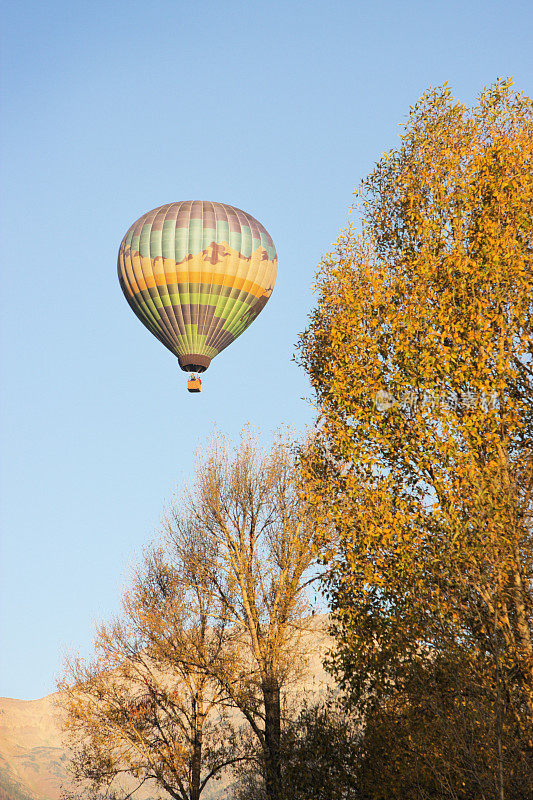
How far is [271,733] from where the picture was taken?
23.6 meters

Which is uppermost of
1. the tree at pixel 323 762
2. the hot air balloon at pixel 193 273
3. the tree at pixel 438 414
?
the hot air balloon at pixel 193 273

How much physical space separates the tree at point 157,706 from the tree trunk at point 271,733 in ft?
12.1

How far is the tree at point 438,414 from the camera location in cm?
1220

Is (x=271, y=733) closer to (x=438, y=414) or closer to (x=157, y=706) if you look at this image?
(x=157, y=706)

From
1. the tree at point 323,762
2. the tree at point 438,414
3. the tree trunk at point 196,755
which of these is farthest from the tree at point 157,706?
the tree at point 438,414

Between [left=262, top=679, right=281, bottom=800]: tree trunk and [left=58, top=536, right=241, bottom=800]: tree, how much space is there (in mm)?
3700

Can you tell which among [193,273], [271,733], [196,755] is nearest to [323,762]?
[271,733]

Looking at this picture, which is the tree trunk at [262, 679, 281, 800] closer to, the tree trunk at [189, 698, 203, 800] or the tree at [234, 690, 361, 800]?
the tree at [234, 690, 361, 800]

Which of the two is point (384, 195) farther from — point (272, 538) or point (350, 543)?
point (272, 538)

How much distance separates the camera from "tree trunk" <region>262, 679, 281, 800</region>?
21.8 meters

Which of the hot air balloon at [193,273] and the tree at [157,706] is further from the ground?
the hot air balloon at [193,273]

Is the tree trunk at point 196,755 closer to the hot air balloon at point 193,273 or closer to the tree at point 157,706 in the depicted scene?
the tree at point 157,706

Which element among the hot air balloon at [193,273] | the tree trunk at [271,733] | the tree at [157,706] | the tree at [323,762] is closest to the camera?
the tree at [323,762]

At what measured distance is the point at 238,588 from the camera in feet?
90.9
